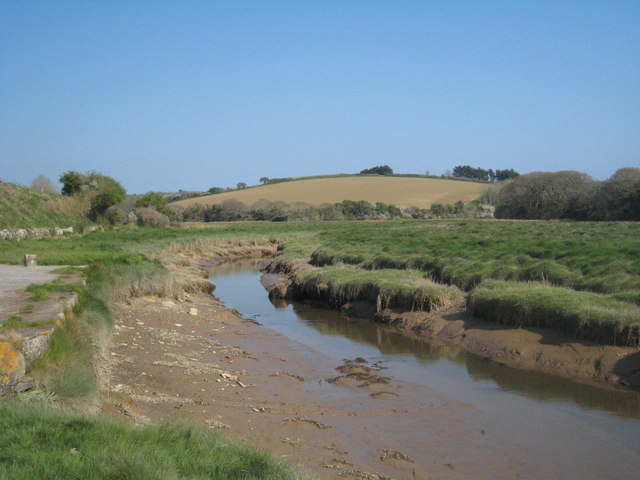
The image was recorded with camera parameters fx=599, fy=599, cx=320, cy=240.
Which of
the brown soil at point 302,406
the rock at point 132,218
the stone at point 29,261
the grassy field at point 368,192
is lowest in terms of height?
the brown soil at point 302,406

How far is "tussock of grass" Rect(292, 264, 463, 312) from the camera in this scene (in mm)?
18281

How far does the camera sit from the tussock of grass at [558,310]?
12.4 metres

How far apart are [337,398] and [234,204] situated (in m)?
92.5

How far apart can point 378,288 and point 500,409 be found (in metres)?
9.77

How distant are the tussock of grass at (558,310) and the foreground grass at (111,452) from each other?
9435mm

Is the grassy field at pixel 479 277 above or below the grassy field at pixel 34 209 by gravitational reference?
below

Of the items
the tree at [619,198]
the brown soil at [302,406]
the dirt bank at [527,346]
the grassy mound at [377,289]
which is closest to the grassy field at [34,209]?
the grassy mound at [377,289]

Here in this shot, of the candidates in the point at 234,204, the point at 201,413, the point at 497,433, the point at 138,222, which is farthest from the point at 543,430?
the point at 234,204

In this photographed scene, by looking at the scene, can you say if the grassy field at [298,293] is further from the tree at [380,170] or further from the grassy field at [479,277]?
the tree at [380,170]

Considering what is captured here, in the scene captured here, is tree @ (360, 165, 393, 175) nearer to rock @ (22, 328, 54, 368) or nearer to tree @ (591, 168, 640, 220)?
tree @ (591, 168, 640, 220)

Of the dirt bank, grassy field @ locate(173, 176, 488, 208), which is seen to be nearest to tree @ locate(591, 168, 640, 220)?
grassy field @ locate(173, 176, 488, 208)

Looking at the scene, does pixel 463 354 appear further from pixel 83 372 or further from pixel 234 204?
pixel 234 204

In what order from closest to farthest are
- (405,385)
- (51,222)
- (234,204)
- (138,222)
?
(405,385) → (51,222) → (138,222) → (234,204)

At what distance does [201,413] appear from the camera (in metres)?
8.90
